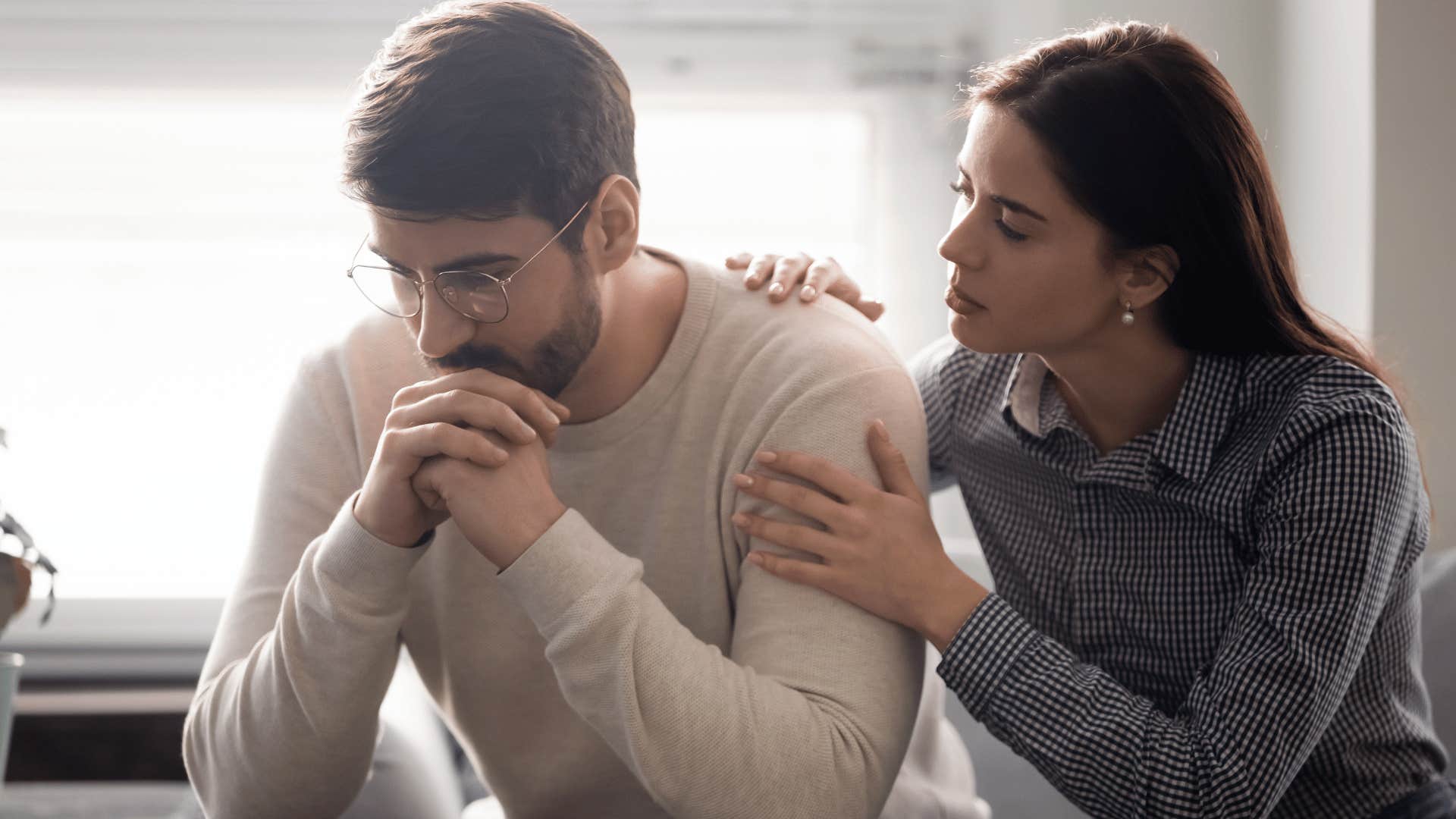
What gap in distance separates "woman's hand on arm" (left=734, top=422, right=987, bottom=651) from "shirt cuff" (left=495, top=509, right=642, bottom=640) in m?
0.16

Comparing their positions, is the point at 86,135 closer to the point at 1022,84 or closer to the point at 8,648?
the point at 8,648

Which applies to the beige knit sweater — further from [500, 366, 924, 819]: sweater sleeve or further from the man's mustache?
the man's mustache

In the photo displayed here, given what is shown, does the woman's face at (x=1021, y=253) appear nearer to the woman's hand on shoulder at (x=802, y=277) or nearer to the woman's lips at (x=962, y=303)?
the woman's lips at (x=962, y=303)

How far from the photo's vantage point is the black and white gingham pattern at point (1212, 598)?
113 cm

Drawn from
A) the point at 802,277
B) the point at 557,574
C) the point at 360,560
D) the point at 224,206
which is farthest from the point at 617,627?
the point at 224,206

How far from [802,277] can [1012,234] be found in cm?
23

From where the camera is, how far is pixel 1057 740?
1.17 meters

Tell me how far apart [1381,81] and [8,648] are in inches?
95.6

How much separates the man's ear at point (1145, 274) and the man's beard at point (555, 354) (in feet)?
1.70

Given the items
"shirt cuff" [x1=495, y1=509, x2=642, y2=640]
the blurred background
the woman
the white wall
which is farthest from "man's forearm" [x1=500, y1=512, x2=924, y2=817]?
the blurred background

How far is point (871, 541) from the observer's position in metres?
1.10

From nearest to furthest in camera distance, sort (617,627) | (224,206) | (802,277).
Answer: (617,627), (802,277), (224,206)

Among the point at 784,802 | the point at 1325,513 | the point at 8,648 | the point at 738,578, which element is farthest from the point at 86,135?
the point at 1325,513

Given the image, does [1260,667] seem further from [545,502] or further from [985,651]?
[545,502]
